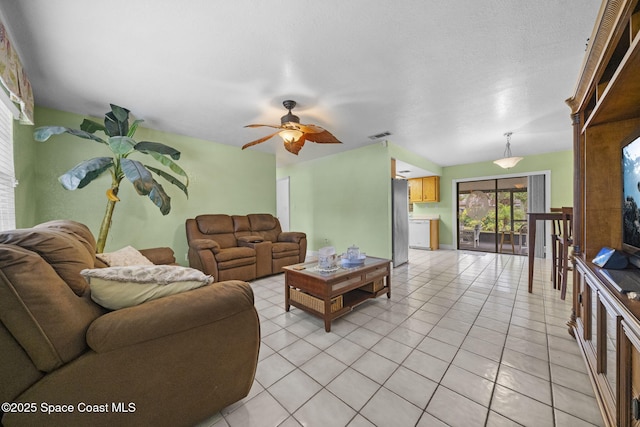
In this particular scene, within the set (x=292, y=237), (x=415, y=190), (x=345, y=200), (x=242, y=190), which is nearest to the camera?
(x=292, y=237)

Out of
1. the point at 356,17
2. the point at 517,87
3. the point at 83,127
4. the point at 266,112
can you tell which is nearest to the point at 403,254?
the point at 517,87

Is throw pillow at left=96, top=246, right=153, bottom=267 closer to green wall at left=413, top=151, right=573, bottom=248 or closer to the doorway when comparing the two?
green wall at left=413, top=151, right=573, bottom=248

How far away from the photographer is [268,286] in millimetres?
3373

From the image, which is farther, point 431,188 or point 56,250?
point 431,188

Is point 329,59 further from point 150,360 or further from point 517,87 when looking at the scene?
point 150,360

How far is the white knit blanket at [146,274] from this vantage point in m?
1.02

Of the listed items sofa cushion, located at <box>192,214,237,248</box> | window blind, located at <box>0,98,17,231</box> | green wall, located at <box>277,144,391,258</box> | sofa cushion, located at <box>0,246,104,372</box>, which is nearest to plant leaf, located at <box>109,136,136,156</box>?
window blind, located at <box>0,98,17,231</box>

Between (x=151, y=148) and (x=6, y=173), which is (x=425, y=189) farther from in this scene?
(x=6, y=173)

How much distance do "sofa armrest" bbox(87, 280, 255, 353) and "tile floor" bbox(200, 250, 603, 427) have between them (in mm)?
600

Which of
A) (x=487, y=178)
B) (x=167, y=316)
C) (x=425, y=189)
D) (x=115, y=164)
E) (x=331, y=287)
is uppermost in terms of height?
(x=487, y=178)

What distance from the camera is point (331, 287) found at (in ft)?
6.81

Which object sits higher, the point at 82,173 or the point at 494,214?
the point at 82,173

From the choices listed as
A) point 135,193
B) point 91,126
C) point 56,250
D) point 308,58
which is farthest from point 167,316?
point 135,193

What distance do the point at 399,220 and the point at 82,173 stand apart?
4.55m
